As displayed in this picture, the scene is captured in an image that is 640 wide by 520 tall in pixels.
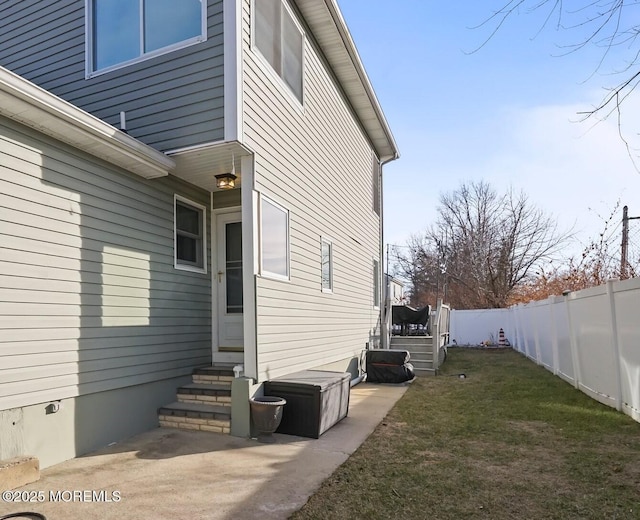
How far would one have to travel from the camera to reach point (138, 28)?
19.0ft

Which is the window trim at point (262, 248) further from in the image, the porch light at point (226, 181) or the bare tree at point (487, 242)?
the bare tree at point (487, 242)

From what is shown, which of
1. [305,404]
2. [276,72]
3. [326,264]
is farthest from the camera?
[326,264]

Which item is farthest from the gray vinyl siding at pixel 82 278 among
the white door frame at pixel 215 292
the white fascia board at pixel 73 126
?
the white door frame at pixel 215 292

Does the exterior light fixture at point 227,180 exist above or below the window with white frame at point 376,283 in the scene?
above

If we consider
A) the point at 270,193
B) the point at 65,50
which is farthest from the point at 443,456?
the point at 65,50

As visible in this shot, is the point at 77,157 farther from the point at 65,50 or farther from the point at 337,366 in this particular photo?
the point at 337,366

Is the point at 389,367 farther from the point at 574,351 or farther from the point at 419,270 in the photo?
the point at 419,270

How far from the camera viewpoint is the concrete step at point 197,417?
17.1ft

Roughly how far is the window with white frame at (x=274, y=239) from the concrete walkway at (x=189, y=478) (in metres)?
2.03

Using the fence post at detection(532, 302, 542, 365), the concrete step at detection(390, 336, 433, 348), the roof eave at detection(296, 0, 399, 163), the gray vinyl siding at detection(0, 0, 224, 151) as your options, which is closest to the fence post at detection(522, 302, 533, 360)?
the fence post at detection(532, 302, 542, 365)

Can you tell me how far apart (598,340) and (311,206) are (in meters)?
4.69

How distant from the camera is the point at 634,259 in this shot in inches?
634

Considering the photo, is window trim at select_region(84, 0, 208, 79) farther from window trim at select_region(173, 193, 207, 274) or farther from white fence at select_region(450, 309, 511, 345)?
white fence at select_region(450, 309, 511, 345)

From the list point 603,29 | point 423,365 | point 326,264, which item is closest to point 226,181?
point 326,264
